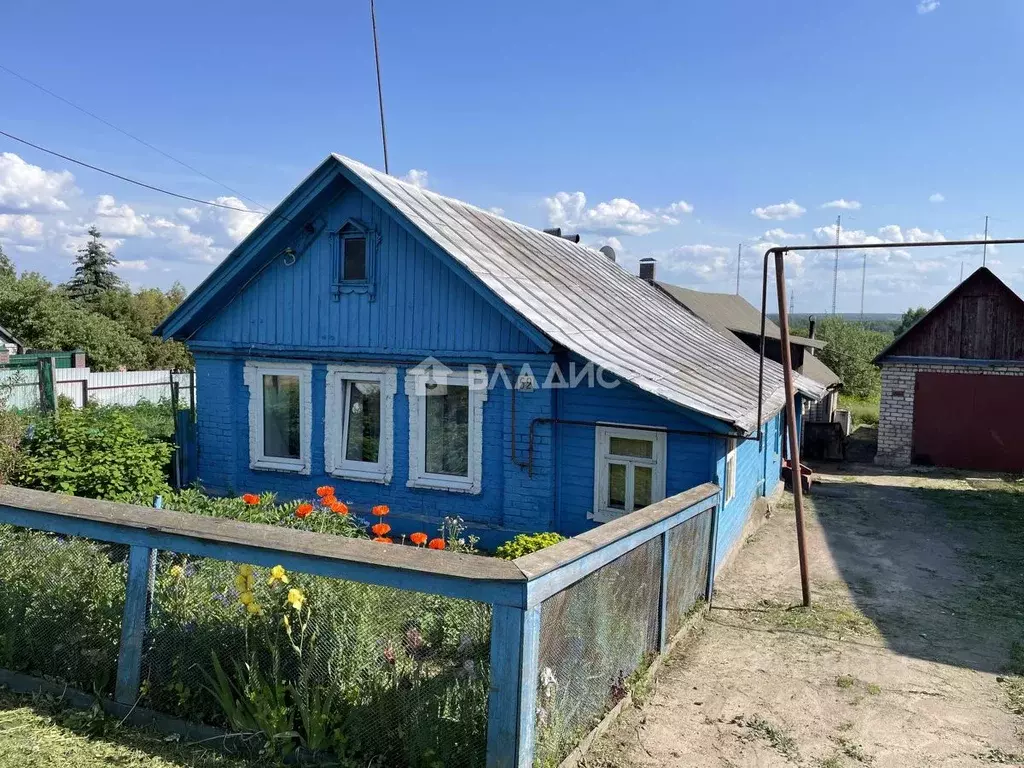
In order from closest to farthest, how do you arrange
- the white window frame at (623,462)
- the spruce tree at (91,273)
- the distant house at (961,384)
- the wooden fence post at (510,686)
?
the wooden fence post at (510,686)
the white window frame at (623,462)
the distant house at (961,384)
the spruce tree at (91,273)

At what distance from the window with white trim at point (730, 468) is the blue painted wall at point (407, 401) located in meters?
0.27

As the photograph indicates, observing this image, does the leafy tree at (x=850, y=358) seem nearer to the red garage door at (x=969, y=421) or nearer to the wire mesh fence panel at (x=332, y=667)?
the red garage door at (x=969, y=421)

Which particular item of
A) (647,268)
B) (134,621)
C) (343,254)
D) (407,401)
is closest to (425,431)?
(407,401)

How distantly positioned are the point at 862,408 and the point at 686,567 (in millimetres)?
28285

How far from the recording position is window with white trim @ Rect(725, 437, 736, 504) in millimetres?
8422

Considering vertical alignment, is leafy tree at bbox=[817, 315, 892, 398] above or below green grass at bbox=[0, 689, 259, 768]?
above

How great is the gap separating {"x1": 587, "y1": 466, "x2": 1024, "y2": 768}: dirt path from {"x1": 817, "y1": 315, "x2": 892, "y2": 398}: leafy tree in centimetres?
2368

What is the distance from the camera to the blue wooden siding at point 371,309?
905cm

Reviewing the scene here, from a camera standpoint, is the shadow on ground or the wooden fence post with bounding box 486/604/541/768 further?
the shadow on ground

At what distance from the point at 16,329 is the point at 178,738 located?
3985cm

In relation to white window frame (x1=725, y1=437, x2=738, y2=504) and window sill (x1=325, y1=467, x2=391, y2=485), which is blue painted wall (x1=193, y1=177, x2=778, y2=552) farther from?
white window frame (x1=725, y1=437, x2=738, y2=504)

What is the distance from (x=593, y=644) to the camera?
4.41m

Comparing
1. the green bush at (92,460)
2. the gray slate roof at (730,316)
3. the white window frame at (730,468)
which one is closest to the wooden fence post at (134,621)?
the green bush at (92,460)

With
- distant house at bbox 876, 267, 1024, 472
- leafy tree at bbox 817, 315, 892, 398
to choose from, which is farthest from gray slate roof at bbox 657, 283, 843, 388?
leafy tree at bbox 817, 315, 892, 398
